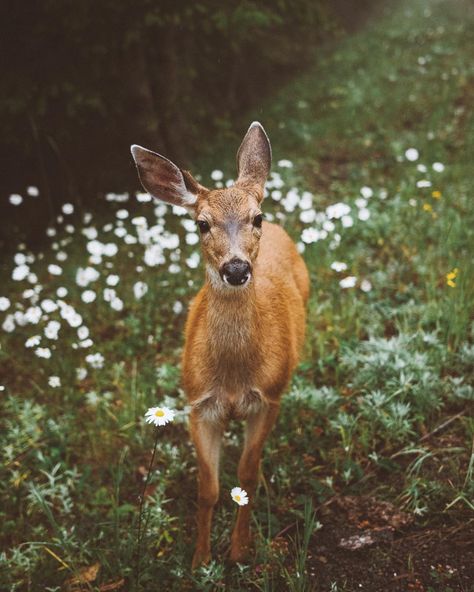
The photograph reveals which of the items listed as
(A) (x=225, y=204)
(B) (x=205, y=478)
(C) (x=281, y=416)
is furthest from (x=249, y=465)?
(A) (x=225, y=204)

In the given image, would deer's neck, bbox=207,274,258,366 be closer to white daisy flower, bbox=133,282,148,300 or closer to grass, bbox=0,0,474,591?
grass, bbox=0,0,474,591

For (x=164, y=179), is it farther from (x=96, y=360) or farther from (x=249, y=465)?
(x=96, y=360)

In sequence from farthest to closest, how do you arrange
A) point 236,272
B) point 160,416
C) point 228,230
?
point 228,230, point 236,272, point 160,416

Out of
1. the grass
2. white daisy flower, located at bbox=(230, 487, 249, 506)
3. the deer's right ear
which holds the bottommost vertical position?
the grass

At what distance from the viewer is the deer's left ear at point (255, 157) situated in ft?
11.6

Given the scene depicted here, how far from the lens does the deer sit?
121 inches

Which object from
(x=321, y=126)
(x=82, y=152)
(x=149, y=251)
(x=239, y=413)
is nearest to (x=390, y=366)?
(x=239, y=413)

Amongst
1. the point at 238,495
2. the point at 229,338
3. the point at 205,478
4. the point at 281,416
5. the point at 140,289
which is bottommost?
the point at 281,416

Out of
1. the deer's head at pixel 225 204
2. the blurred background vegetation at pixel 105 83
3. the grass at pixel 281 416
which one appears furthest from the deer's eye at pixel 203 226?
the blurred background vegetation at pixel 105 83

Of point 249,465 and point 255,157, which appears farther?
point 255,157

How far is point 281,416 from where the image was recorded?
4.17m

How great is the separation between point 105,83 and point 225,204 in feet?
17.0

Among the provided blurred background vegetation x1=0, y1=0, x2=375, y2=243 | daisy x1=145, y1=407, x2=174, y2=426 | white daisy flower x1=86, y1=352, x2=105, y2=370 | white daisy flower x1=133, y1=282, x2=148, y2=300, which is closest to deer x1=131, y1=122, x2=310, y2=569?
daisy x1=145, y1=407, x2=174, y2=426

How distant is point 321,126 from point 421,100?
220 cm
